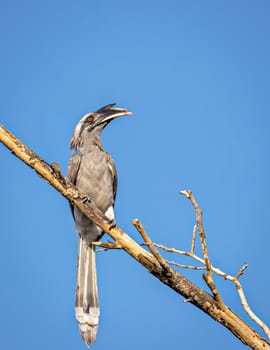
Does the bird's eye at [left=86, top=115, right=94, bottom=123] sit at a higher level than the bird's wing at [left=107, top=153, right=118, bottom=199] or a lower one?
higher

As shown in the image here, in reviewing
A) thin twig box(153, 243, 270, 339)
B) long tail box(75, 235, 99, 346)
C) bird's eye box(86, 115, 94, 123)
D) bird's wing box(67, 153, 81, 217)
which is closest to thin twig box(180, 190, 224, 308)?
thin twig box(153, 243, 270, 339)

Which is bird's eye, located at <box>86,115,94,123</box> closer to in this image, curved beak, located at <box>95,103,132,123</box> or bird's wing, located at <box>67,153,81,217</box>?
curved beak, located at <box>95,103,132,123</box>

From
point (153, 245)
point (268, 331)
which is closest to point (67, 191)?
point (153, 245)

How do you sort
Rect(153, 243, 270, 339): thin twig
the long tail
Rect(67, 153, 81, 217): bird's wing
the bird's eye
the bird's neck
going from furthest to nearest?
1. the bird's eye
2. the bird's neck
3. Rect(67, 153, 81, 217): bird's wing
4. the long tail
5. Rect(153, 243, 270, 339): thin twig

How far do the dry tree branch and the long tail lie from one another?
157 centimetres

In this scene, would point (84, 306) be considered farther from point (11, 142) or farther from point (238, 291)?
point (238, 291)

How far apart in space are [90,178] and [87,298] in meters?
2.24

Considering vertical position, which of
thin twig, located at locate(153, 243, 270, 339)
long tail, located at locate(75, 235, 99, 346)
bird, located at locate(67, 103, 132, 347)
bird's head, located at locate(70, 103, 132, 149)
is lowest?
thin twig, located at locate(153, 243, 270, 339)

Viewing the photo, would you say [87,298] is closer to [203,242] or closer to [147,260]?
[147,260]

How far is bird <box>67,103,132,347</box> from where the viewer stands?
7.94 meters

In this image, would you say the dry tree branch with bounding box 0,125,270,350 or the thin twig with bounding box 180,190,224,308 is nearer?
the thin twig with bounding box 180,190,224,308

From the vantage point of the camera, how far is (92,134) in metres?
9.37

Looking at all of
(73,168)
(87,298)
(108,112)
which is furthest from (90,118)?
(87,298)

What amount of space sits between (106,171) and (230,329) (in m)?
4.50
